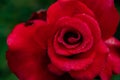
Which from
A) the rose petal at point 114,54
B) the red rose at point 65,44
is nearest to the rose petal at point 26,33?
the red rose at point 65,44

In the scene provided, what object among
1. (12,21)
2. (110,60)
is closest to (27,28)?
(110,60)

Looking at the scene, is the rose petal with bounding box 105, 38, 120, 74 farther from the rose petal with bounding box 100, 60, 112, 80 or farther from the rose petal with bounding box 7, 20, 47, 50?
the rose petal with bounding box 7, 20, 47, 50

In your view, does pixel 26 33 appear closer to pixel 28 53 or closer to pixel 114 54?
pixel 28 53

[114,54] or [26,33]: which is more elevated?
[26,33]

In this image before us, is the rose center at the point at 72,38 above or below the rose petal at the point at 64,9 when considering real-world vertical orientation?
below

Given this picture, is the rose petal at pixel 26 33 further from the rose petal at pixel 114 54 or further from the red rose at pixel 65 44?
the rose petal at pixel 114 54

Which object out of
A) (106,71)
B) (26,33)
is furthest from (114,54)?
(26,33)

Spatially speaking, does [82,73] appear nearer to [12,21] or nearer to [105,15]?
[105,15]

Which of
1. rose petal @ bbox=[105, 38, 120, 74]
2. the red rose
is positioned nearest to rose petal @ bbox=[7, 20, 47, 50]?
the red rose
